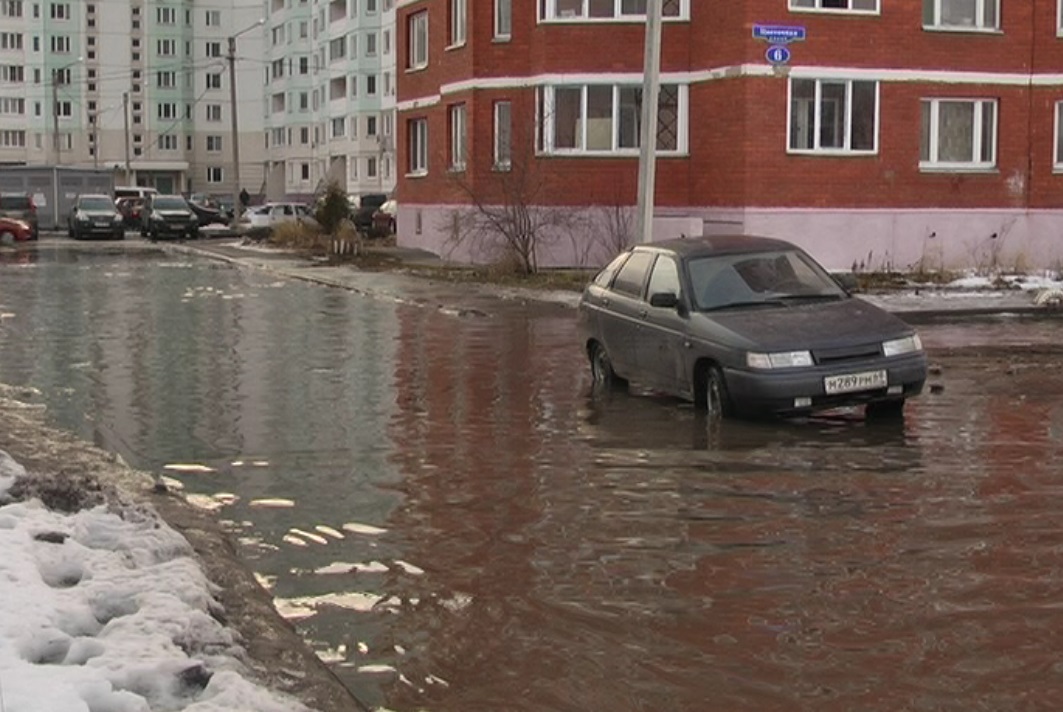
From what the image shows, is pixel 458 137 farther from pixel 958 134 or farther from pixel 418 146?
pixel 958 134

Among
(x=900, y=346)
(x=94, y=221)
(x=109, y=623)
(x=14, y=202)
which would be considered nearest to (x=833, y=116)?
(x=900, y=346)

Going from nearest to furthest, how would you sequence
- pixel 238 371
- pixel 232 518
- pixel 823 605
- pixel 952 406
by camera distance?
1. pixel 823 605
2. pixel 232 518
3. pixel 952 406
4. pixel 238 371

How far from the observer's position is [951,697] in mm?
5316

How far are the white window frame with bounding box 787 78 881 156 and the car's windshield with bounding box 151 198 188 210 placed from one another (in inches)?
1242

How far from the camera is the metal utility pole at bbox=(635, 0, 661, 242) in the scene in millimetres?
21906

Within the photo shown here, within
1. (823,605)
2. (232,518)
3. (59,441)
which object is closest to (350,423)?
(59,441)

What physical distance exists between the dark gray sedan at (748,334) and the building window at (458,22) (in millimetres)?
22157

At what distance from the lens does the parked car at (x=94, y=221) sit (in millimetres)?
53938

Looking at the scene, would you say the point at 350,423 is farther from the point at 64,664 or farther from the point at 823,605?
the point at 64,664

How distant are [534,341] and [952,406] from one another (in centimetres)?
694

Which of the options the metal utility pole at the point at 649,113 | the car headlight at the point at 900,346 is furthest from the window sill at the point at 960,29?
the car headlight at the point at 900,346

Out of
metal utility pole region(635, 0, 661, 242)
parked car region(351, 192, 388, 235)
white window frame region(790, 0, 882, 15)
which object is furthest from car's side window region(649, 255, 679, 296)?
parked car region(351, 192, 388, 235)

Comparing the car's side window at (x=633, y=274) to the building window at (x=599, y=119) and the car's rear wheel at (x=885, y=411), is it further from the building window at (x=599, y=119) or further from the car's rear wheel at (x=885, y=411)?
the building window at (x=599, y=119)

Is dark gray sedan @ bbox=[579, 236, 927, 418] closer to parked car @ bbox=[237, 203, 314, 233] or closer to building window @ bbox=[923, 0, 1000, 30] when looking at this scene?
building window @ bbox=[923, 0, 1000, 30]
